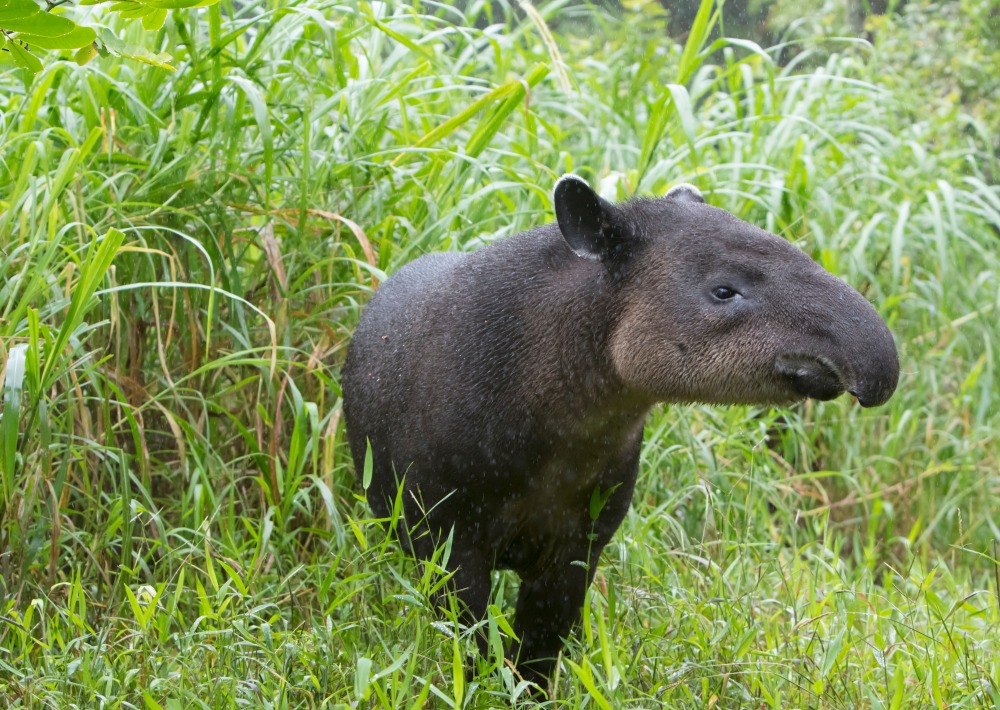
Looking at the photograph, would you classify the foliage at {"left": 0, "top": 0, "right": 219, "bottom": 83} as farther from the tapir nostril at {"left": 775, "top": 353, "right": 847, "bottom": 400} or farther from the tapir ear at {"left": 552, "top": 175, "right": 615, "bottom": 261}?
the tapir nostril at {"left": 775, "top": 353, "right": 847, "bottom": 400}

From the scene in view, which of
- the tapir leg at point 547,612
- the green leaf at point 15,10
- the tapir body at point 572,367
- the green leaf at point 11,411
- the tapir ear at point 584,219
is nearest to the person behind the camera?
the green leaf at point 15,10

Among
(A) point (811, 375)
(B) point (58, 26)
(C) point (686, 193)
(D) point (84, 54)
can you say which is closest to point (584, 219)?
(C) point (686, 193)

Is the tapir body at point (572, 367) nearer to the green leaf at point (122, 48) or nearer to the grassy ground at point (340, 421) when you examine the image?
the grassy ground at point (340, 421)

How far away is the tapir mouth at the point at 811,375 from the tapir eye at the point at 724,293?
23 cm

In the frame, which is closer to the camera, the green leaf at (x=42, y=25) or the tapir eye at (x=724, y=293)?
the green leaf at (x=42, y=25)

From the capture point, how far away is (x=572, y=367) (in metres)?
3.60

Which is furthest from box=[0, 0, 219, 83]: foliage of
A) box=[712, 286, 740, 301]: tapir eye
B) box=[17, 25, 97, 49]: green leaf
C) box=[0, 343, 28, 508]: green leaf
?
box=[712, 286, 740, 301]: tapir eye

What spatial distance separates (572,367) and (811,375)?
27.0 inches

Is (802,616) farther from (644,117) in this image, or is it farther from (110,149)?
(644,117)

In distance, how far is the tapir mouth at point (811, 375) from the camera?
3215 mm

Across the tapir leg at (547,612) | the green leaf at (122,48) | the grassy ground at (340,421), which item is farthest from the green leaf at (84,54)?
the tapir leg at (547,612)

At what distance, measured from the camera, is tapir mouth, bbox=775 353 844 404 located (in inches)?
127

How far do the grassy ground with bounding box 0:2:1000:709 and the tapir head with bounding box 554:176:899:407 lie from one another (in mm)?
712

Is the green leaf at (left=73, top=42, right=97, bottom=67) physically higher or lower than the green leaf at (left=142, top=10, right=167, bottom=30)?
lower
